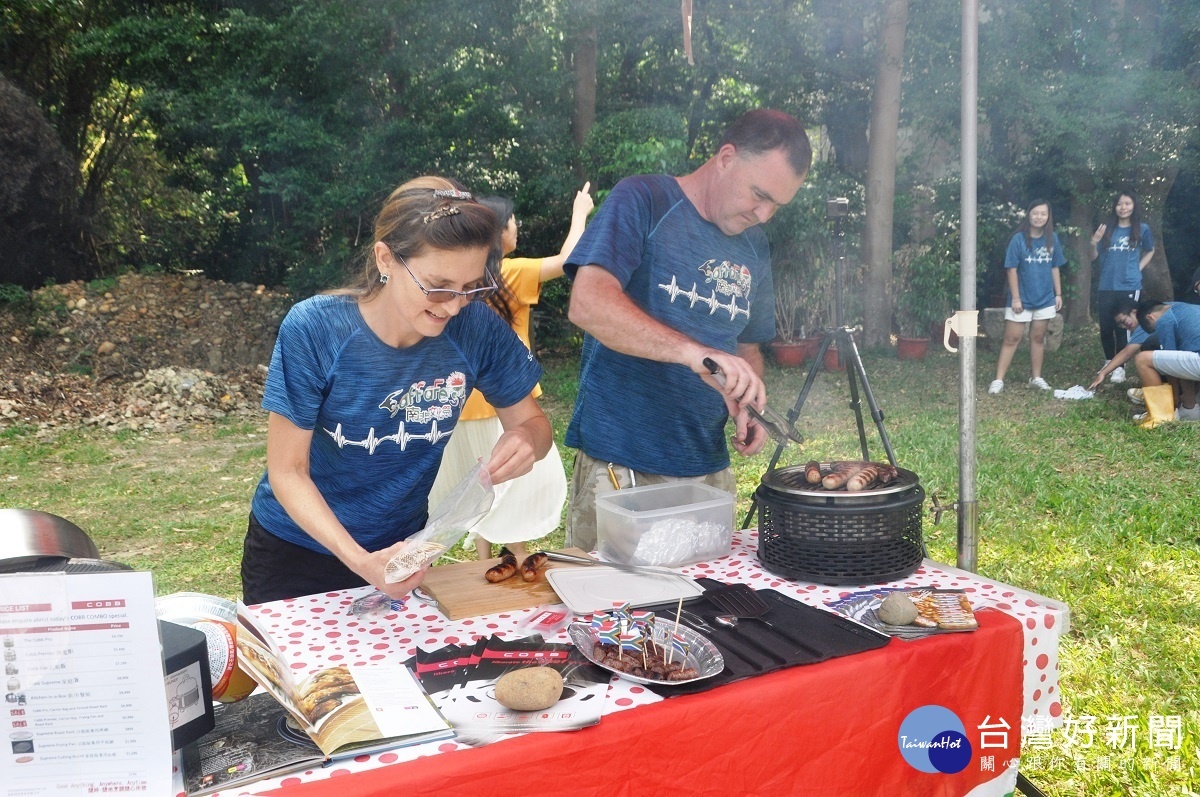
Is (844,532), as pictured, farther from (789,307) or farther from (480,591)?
(789,307)

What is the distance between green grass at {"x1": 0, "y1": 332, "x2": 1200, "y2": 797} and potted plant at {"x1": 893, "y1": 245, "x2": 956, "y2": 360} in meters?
0.37

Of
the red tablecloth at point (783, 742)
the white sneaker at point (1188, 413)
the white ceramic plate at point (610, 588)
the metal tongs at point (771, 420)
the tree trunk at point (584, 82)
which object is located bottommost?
the white sneaker at point (1188, 413)

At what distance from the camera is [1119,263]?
8328 mm

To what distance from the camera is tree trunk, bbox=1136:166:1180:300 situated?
10289 mm

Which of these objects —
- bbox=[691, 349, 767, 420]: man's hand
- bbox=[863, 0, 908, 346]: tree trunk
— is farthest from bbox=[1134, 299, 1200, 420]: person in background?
bbox=[691, 349, 767, 420]: man's hand

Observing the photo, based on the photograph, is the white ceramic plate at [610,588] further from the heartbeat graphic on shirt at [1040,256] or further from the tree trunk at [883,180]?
the tree trunk at [883,180]

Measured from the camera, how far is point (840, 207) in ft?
9.20

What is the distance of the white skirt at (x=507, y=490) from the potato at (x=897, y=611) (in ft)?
8.02

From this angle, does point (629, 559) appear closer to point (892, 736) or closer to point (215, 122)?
point (892, 736)

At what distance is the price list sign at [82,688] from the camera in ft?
3.65

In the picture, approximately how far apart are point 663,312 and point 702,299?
0.12 m

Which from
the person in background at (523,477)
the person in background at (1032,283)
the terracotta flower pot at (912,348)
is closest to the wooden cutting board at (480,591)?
the person in background at (523,477)

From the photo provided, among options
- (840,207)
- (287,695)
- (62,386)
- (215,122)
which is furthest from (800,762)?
(215,122)

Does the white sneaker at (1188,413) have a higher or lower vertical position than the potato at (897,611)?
lower
